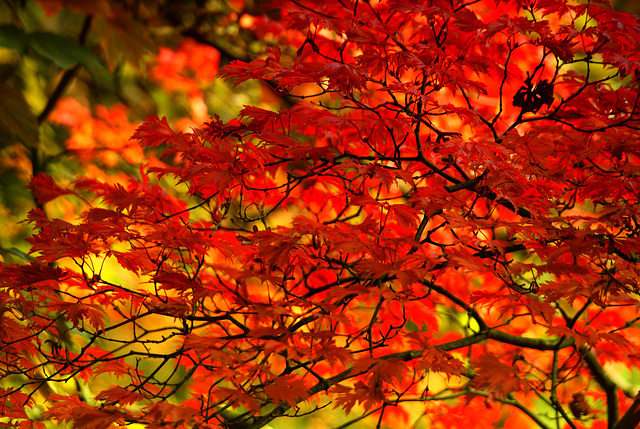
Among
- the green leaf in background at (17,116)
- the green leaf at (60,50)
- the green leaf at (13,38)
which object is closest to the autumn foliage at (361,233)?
the green leaf at (60,50)

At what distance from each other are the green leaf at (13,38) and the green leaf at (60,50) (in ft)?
0.08

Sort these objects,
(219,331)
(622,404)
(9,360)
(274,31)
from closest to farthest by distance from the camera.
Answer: (9,360)
(219,331)
(622,404)
(274,31)

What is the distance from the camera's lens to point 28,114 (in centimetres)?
91

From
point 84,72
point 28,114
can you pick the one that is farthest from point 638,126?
point 84,72

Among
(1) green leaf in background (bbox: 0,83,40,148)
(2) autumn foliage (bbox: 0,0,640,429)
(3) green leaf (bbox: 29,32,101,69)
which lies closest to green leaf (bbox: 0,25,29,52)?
(3) green leaf (bbox: 29,32,101,69)

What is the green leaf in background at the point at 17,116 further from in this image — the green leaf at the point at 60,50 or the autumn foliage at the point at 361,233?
the autumn foliage at the point at 361,233

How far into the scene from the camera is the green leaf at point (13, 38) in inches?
46.5

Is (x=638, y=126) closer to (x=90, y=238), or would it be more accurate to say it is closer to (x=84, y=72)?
(x=90, y=238)

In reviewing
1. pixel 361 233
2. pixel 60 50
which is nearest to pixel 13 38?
pixel 60 50

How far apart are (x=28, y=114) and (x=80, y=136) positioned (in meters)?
5.07

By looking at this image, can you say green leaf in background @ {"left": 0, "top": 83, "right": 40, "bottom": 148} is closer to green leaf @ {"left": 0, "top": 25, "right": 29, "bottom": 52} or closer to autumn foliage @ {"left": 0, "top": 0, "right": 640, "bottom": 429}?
green leaf @ {"left": 0, "top": 25, "right": 29, "bottom": 52}

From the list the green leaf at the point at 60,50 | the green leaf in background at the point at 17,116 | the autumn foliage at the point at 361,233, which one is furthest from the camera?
the autumn foliage at the point at 361,233

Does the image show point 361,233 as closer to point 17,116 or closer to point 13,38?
point 13,38

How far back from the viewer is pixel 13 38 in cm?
122
